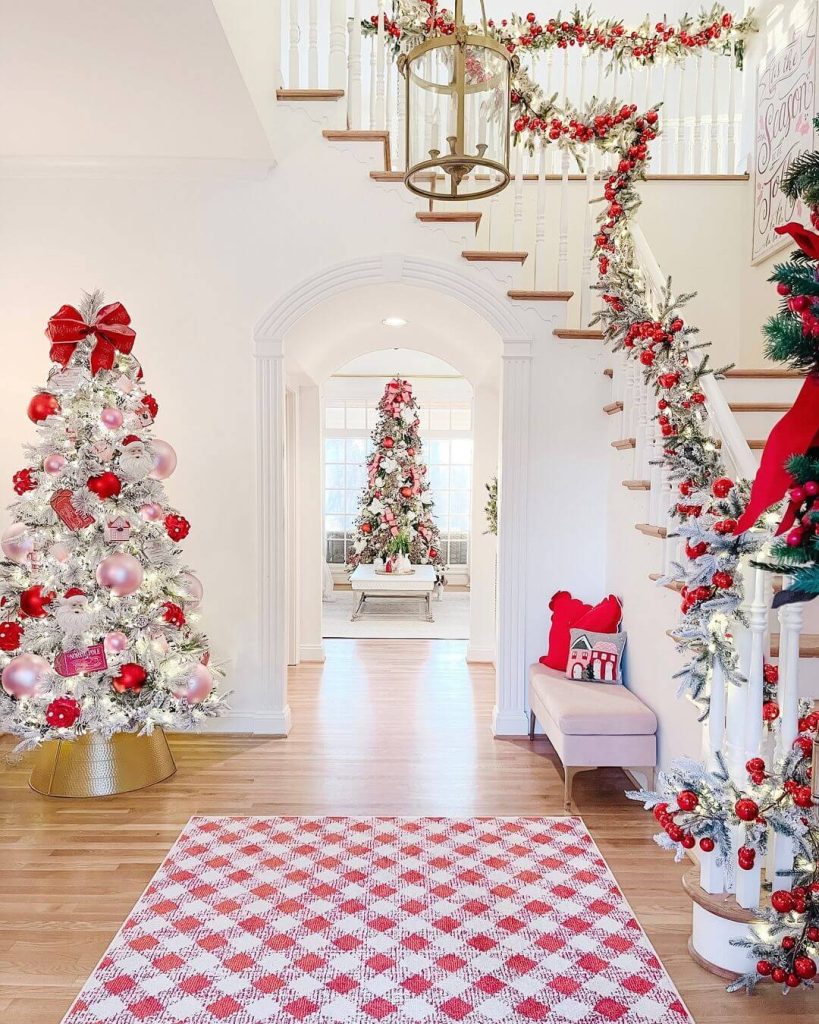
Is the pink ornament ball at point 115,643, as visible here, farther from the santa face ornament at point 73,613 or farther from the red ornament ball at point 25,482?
the red ornament ball at point 25,482

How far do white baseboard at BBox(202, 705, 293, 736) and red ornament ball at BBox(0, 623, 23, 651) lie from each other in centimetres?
123

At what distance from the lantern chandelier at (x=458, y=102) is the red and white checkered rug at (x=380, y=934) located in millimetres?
2278

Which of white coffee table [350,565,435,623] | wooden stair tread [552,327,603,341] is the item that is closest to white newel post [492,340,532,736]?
wooden stair tread [552,327,603,341]

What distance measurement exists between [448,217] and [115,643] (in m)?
2.73

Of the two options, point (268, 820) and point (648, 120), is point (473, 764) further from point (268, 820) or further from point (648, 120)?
point (648, 120)

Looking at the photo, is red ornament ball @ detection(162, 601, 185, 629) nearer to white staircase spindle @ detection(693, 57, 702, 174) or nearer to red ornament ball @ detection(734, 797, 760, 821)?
red ornament ball @ detection(734, 797, 760, 821)

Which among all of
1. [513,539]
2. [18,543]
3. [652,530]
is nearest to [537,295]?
[513,539]

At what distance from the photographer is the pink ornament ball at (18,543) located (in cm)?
346

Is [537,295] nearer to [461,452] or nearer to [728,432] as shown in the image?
[728,432]

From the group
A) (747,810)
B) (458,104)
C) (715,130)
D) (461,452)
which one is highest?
(715,130)

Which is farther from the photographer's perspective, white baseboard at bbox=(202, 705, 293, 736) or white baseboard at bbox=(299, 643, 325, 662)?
white baseboard at bbox=(299, 643, 325, 662)

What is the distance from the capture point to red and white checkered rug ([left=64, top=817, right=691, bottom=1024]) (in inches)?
83.9

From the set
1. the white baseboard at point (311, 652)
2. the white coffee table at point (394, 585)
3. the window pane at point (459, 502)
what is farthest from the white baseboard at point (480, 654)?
the window pane at point (459, 502)

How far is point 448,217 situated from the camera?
4152 mm
